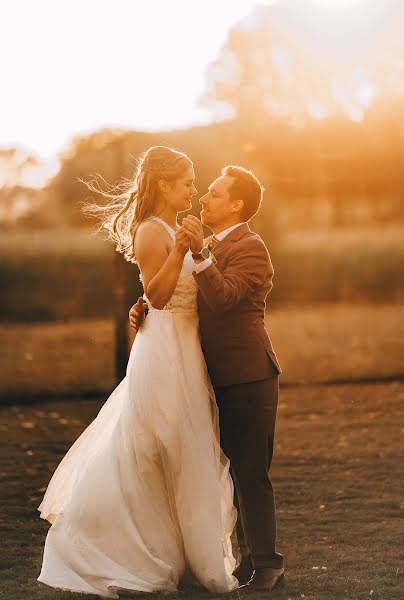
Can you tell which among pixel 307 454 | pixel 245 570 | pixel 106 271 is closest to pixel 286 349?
pixel 106 271

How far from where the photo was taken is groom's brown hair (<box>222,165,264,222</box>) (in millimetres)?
4785

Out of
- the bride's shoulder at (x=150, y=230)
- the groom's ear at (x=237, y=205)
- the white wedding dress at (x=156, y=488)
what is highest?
the groom's ear at (x=237, y=205)

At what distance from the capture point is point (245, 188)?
4797mm

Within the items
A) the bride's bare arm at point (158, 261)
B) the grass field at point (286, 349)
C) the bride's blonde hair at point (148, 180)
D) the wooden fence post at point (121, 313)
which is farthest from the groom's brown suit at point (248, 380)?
the grass field at point (286, 349)

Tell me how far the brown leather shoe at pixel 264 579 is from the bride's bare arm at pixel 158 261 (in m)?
1.23

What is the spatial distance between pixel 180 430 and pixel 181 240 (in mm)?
852

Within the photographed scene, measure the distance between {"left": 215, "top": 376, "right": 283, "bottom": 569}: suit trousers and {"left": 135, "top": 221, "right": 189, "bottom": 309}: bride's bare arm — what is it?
0.54 meters

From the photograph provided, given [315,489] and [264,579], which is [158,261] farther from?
[315,489]

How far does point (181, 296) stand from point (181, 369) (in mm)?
319

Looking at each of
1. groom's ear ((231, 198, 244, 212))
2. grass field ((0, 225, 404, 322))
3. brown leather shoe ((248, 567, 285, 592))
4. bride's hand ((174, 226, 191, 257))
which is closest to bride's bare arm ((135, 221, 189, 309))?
bride's hand ((174, 226, 191, 257))

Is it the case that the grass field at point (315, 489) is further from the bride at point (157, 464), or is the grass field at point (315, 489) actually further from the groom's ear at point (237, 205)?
the groom's ear at point (237, 205)

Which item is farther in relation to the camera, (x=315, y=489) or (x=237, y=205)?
(x=315, y=489)

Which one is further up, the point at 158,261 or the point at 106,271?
the point at 158,261

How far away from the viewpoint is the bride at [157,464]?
454cm
